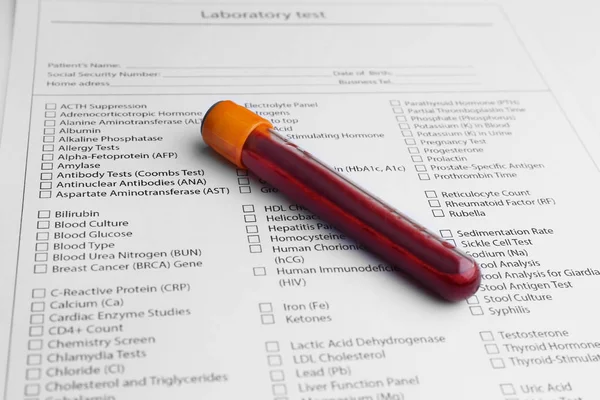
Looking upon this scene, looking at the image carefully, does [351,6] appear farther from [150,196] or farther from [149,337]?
[149,337]

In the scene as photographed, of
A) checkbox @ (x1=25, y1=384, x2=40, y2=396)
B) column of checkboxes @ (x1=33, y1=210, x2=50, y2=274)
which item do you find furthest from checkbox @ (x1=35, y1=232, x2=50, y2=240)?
checkbox @ (x1=25, y1=384, x2=40, y2=396)

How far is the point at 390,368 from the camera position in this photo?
43 cm

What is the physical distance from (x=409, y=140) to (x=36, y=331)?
0.33 metres

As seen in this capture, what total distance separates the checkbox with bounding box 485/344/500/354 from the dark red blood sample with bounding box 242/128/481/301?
4cm

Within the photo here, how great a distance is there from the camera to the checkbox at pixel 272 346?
43cm

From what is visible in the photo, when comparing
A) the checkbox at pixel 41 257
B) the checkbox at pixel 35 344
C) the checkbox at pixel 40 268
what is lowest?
the checkbox at pixel 35 344

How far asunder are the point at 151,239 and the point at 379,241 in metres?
0.16

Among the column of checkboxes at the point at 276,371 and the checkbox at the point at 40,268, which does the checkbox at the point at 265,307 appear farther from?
the checkbox at the point at 40,268

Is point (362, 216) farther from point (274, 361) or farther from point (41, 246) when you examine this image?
point (41, 246)

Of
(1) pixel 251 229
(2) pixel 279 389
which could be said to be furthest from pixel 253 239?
(2) pixel 279 389

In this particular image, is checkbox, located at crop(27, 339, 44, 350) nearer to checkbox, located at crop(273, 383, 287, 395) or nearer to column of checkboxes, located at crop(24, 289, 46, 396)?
column of checkboxes, located at crop(24, 289, 46, 396)

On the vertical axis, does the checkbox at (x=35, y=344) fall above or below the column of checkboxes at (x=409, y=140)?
below

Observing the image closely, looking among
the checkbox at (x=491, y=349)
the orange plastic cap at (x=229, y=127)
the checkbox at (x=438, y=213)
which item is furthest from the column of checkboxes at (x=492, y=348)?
the orange plastic cap at (x=229, y=127)

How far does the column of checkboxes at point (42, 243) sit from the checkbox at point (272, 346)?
0.51ft
